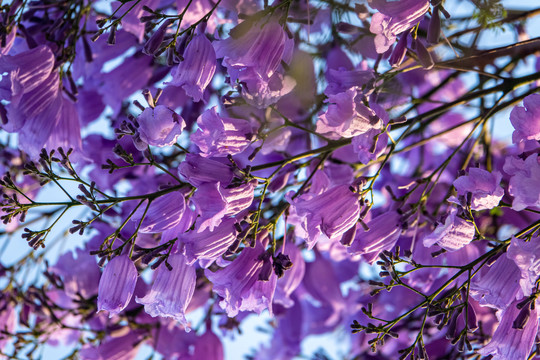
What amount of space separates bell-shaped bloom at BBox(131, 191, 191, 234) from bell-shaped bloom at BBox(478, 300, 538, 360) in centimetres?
37

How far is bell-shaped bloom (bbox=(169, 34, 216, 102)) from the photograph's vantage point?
0.69m

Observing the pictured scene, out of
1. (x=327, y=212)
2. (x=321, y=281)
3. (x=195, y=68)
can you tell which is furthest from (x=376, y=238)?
(x=321, y=281)

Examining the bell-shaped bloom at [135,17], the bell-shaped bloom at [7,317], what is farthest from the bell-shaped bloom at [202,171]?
the bell-shaped bloom at [7,317]

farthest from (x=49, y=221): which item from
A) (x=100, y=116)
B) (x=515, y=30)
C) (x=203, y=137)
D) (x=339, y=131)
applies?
(x=515, y=30)

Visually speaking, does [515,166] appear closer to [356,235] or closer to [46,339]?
[356,235]

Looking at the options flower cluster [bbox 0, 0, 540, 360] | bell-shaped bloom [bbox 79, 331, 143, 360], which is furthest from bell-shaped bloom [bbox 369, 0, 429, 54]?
bell-shaped bloom [bbox 79, 331, 143, 360]

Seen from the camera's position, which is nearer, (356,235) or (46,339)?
(356,235)

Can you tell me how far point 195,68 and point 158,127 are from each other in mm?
96

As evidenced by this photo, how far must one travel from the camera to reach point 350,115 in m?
0.65

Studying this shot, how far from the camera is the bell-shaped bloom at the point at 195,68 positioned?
2.27 ft

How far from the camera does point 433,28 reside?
0.69 meters

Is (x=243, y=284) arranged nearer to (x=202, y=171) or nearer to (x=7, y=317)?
(x=202, y=171)

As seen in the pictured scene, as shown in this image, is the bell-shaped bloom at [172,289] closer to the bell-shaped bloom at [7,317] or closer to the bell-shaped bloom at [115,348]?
the bell-shaped bloom at [115,348]

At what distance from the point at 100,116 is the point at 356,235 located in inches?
20.3
